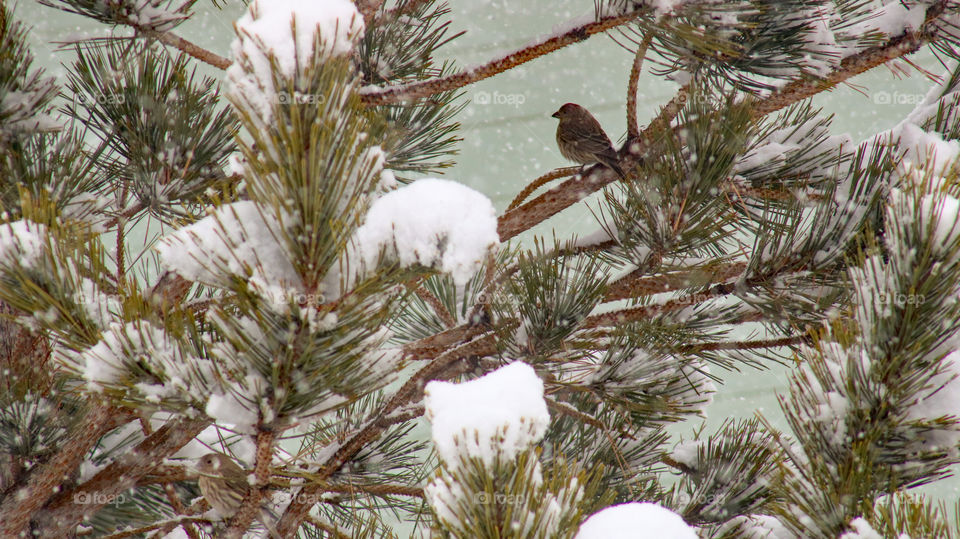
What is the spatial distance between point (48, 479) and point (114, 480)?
0.06 meters

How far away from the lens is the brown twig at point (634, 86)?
0.70 meters

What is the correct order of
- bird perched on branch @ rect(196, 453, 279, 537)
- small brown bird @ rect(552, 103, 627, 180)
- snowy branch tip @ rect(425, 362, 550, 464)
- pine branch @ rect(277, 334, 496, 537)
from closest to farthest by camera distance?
snowy branch tip @ rect(425, 362, 550, 464), bird perched on branch @ rect(196, 453, 279, 537), pine branch @ rect(277, 334, 496, 537), small brown bird @ rect(552, 103, 627, 180)

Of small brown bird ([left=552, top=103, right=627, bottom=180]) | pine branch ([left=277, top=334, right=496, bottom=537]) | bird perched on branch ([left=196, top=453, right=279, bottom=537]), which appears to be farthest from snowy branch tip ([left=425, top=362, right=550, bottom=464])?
small brown bird ([left=552, top=103, right=627, bottom=180])

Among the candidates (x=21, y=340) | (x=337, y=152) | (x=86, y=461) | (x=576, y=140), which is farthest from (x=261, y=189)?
(x=576, y=140)

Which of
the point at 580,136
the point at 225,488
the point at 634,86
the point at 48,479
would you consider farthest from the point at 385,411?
the point at 580,136

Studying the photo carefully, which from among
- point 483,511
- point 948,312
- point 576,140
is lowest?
point 483,511

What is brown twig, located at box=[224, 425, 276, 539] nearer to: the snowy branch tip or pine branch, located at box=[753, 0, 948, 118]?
the snowy branch tip

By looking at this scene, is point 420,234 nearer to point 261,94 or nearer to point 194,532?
point 261,94

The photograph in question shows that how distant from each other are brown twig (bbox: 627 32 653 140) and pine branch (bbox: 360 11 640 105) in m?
0.05

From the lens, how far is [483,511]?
1.17 feet

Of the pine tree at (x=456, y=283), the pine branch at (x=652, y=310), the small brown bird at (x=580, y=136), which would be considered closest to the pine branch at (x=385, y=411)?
the pine tree at (x=456, y=283)

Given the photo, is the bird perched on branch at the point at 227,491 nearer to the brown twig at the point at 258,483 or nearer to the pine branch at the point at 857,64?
the brown twig at the point at 258,483

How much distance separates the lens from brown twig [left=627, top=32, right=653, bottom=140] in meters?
0.70

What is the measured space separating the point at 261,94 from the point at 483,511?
0.23 metres
